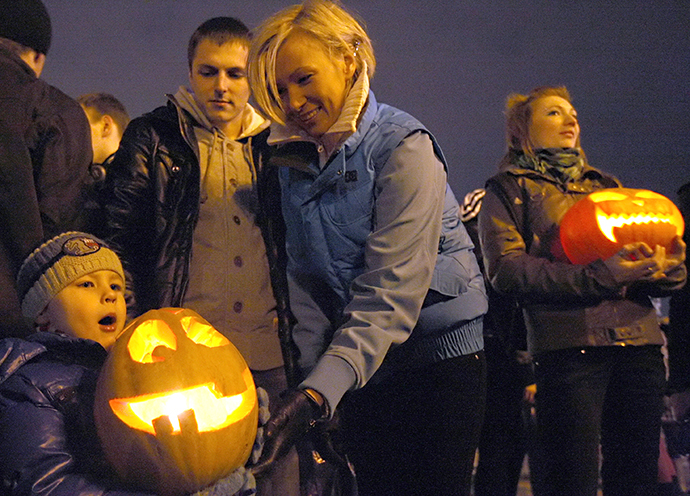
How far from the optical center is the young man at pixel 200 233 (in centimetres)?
221

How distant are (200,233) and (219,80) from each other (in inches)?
21.7

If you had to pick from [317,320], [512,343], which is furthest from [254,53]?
[512,343]

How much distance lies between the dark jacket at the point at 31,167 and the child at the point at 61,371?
81mm

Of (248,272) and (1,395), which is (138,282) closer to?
(248,272)

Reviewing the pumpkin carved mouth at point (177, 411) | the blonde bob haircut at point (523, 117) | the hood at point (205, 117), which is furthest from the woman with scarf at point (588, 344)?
the pumpkin carved mouth at point (177, 411)

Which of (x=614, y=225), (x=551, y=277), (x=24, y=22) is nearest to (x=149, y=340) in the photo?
(x=24, y=22)

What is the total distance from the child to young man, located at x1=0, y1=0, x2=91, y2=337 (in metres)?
0.10

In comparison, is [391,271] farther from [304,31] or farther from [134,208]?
[134,208]

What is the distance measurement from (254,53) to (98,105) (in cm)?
151

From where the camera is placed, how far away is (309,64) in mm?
1782

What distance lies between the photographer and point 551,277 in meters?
2.50

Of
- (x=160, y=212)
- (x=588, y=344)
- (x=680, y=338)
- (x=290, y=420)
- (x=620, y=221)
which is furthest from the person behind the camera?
(x=680, y=338)

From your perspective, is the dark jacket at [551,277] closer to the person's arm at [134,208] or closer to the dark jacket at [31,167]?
the person's arm at [134,208]

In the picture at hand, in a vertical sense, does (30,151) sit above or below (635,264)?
above
